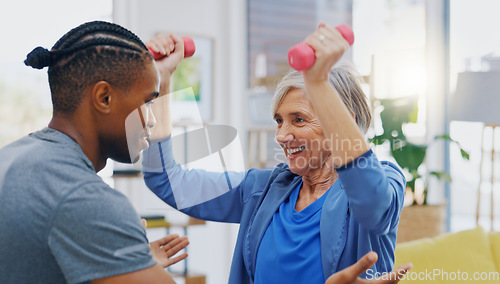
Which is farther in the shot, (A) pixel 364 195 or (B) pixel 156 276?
(A) pixel 364 195

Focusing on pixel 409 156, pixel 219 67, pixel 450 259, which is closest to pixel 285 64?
pixel 219 67

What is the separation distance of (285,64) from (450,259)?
256cm

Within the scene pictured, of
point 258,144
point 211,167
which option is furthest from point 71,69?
point 258,144

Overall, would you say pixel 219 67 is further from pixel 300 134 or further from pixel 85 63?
pixel 85 63

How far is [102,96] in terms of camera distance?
2.74 feet

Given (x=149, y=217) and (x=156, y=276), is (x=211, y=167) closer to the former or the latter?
(x=156, y=276)

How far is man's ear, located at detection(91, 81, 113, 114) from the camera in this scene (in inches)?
32.6

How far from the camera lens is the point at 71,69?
32.7 inches

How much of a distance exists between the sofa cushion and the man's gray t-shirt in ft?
5.40

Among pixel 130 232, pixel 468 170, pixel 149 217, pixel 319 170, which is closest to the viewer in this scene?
pixel 130 232

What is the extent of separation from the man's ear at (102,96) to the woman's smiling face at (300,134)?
0.61 metres

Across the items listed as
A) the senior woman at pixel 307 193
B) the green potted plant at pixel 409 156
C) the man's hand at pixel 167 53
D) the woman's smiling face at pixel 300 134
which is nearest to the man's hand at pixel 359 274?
the senior woman at pixel 307 193

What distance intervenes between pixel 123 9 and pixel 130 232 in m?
3.22

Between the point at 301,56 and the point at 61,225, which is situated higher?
the point at 301,56
